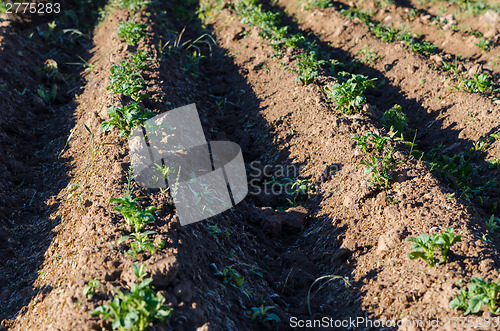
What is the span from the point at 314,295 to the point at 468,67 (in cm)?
470

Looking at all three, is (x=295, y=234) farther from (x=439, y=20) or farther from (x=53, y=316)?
(x=439, y=20)

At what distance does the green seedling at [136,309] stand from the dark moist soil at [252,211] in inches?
3.9

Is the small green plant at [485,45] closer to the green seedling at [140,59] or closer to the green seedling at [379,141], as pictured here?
the green seedling at [379,141]

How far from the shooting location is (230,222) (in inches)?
151

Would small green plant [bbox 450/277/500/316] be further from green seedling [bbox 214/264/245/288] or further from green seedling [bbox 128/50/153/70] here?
green seedling [bbox 128/50/153/70]

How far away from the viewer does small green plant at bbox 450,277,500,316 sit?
Result: 2.46 m

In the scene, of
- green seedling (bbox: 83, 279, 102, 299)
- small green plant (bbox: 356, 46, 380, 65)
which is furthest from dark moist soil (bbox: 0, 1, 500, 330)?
small green plant (bbox: 356, 46, 380, 65)

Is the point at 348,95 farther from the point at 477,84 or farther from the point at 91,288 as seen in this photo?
the point at 91,288

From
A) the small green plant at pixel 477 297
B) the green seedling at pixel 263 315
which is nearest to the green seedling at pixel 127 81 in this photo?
the green seedling at pixel 263 315

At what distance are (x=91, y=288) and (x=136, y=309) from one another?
44cm

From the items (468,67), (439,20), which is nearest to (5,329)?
(468,67)

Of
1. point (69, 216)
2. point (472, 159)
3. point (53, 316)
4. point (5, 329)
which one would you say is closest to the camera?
point (53, 316)

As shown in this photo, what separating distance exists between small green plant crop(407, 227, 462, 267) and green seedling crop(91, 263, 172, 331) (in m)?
1.75

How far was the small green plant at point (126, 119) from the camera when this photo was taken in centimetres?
399
